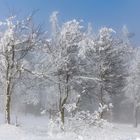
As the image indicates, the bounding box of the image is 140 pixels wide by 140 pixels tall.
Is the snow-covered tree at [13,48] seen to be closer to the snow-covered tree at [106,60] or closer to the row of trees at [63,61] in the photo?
the row of trees at [63,61]

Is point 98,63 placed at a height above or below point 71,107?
above

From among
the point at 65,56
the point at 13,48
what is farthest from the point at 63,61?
the point at 13,48

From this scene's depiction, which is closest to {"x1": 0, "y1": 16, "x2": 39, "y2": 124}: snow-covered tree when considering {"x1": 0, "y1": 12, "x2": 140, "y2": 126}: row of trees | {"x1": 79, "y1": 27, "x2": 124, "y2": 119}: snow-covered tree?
{"x1": 0, "y1": 12, "x2": 140, "y2": 126}: row of trees

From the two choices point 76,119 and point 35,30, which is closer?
point 76,119

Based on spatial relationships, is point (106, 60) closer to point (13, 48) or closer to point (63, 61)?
point (63, 61)

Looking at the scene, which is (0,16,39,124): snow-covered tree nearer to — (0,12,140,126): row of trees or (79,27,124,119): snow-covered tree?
(0,12,140,126): row of trees

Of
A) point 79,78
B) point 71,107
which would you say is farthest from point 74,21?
point 71,107

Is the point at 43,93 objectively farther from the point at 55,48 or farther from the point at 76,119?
the point at 76,119

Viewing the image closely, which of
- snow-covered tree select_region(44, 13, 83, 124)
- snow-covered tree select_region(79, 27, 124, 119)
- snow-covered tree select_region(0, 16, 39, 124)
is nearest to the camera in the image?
snow-covered tree select_region(0, 16, 39, 124)

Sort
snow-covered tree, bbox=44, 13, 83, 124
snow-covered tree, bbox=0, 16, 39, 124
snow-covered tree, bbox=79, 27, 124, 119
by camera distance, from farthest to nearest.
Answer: snow-covered tree, bbox=79, 27, 124, 119, snow-covered tree, bbox=44, 13, 83, 124, snow-covered tree, bbox=0, 16, 39, 124

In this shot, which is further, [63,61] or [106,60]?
[106,60]

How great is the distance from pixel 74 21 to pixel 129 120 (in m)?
50.4

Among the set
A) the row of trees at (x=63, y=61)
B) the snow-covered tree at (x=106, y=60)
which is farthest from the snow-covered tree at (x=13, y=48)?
the snow-covered tree at (x=106, y=60)

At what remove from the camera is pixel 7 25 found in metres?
31.6
